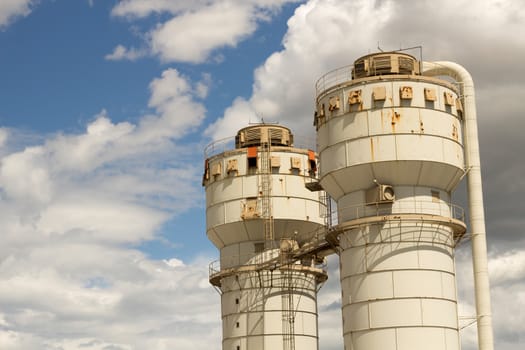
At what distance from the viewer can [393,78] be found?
1695 inches

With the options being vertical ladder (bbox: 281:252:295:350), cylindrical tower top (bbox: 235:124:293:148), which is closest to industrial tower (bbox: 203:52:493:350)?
vertical ladder (bbox: 281:252:295:350)

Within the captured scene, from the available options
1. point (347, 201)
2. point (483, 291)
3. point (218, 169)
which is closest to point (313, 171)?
point (218, 169)

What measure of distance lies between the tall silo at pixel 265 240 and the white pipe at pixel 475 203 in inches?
529

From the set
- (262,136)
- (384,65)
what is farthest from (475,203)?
(262,136)

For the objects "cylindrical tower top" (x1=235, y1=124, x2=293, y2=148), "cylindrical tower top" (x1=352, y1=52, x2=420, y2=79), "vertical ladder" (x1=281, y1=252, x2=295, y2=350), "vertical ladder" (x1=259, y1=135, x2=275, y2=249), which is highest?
"cylindrical tower top" (x1=235, y1=124, x2=293, y2=148)

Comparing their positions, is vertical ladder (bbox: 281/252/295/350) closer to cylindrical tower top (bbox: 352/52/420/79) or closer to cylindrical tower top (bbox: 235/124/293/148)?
cylindrical tower top (bbox: 235/124/293/148)

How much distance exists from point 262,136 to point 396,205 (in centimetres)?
1742

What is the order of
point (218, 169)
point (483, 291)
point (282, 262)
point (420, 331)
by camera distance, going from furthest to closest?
point (218, 169), point (282, 262), point (483, 291), point (420, 331)

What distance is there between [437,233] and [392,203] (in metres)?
2.62

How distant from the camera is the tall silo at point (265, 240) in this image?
181ft

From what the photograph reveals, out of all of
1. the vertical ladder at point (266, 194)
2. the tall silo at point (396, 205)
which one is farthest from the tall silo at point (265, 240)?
the tall silo at point (396, 205)

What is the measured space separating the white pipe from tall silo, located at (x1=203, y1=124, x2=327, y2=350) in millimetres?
13443

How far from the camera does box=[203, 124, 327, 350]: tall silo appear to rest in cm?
5509

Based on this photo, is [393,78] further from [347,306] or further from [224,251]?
[224,251]
